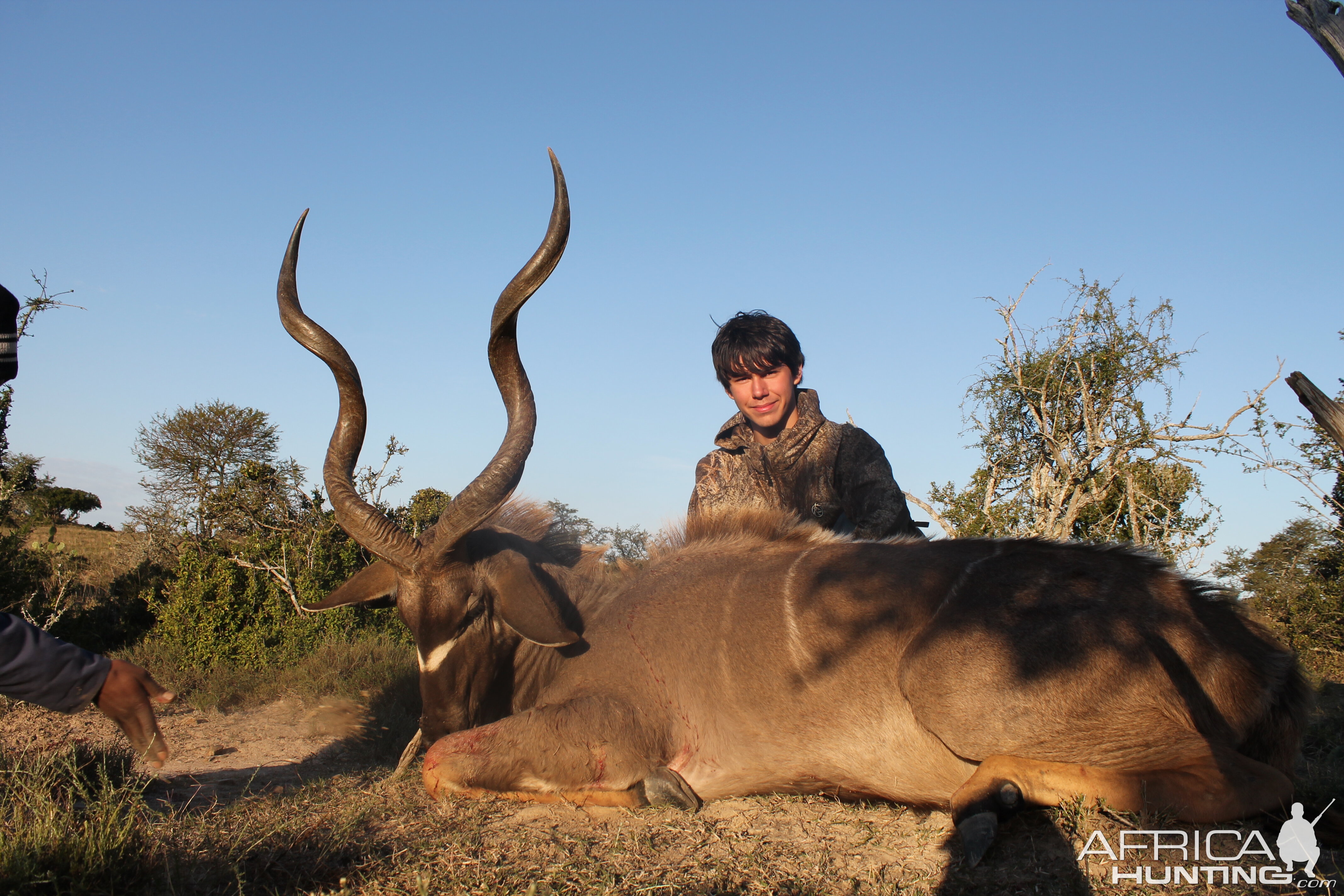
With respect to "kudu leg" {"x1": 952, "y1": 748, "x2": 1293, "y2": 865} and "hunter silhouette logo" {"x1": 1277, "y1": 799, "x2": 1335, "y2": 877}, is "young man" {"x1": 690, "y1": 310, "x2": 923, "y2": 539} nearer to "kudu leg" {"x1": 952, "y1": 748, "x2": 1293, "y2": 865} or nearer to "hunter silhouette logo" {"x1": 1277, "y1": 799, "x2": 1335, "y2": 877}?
"kudu leg" {"x1": 952, "y1": 748, "x2": 1293, "y2": 865}

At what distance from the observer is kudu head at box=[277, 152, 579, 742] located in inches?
167

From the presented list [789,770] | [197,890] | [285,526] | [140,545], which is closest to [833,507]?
[789,770]

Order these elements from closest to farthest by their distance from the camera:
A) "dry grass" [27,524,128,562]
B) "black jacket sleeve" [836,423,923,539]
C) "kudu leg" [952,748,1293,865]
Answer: "kudu leg" [952,748,1293,865] < "black jacket sleeve" [836,423,923,539] < "dry grass" [27,524,128,562]

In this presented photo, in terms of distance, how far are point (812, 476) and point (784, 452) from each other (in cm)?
24

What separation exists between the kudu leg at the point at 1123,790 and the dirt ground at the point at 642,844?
0.20 ft

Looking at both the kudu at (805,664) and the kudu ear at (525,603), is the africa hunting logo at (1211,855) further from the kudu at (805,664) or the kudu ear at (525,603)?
the kudu ear at (525,603)

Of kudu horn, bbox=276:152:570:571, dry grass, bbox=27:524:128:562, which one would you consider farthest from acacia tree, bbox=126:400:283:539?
kudu horn, bbox=276:152:570:571

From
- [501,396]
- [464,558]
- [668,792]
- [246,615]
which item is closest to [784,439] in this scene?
[501,396]

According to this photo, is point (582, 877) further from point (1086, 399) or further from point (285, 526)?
point (1086, 399)

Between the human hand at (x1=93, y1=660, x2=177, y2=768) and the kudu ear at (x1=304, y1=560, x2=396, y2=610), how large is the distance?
2.00 meters

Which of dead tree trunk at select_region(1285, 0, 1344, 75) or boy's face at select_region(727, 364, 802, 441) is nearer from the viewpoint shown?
dead tree trunk at select_region(1285, 0, 1344, 75)

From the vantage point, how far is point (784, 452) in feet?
18.8

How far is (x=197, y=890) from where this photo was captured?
2.46 metres

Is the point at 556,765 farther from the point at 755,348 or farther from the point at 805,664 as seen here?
the point at 755,348
